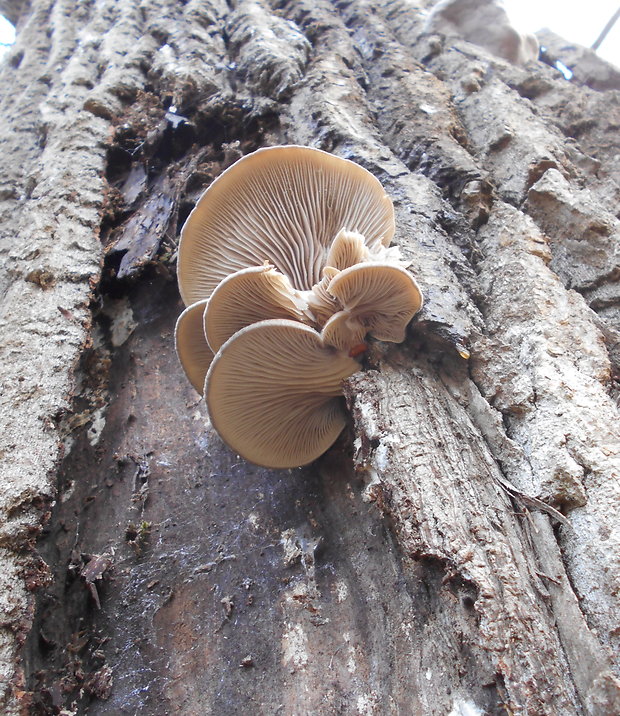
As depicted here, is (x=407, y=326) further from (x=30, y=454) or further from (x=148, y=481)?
(x=30, y=454)

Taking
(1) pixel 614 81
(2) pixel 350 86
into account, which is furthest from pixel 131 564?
(1) pixel 614 81

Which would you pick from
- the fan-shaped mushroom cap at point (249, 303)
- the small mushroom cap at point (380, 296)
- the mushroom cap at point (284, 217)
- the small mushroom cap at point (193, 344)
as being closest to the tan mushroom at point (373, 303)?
the small mushroom cap at point (380, 296)

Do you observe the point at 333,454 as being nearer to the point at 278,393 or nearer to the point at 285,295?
the point at 278,393

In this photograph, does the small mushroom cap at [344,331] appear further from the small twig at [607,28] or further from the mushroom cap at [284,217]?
the small twig at [607,28]

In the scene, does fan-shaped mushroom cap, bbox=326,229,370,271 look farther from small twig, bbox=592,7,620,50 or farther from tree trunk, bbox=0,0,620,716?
small twig, bbox=592,7,620,50

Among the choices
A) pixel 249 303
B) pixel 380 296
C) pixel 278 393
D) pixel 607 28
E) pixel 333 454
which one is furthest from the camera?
pixel 607 28

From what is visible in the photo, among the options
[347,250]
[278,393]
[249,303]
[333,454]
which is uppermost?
[347,250]

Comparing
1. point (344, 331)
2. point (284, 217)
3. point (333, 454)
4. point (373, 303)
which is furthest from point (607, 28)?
point (333, 454)

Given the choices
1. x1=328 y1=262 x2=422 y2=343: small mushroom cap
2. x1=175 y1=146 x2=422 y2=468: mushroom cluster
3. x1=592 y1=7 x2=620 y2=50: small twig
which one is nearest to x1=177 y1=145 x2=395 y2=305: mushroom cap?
x1=175 y1=146 x2=422 y2=468: mushroom cluster
